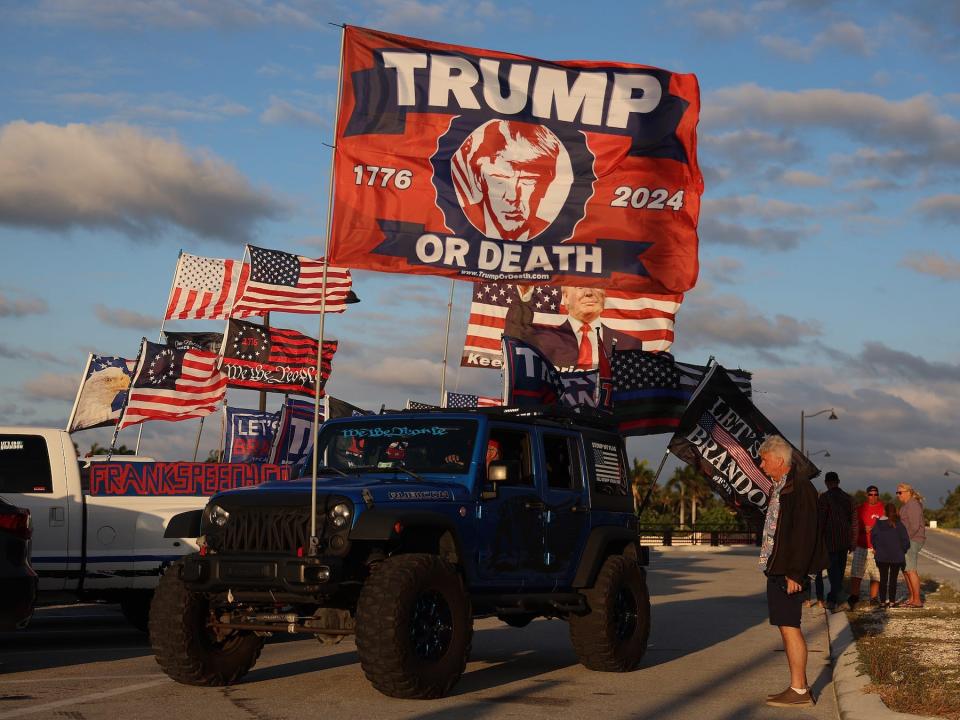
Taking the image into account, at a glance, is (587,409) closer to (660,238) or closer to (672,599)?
(660,238)

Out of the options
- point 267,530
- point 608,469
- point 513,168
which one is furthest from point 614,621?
point 513,168

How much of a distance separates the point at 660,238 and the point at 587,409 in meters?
2.15

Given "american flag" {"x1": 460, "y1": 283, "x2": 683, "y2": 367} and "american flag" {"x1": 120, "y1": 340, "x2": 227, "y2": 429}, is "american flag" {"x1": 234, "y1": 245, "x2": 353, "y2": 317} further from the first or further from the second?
"american flag" {"x1": 460, "y1": 283, "x2": 683, "y2": 367}

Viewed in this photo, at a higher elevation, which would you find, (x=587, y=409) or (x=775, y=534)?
(x=587, y=409)

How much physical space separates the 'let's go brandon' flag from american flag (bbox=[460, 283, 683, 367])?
62.9ft

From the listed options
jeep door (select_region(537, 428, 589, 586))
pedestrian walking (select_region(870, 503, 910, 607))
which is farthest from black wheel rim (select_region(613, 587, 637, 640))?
pedestrian walking (select_region(870, 503, 910, 607))

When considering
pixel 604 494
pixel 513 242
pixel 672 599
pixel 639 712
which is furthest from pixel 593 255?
pixel 672 599

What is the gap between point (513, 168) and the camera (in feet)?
42.8

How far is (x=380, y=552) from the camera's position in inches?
387

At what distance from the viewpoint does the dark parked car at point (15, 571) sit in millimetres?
9734

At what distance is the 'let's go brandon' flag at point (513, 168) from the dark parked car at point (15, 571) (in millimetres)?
3541

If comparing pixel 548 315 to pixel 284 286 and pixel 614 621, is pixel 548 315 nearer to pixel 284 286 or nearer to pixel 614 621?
pixel 284 286

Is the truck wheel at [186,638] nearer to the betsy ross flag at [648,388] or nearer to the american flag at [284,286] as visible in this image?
the betsy ross flag at [648,388]

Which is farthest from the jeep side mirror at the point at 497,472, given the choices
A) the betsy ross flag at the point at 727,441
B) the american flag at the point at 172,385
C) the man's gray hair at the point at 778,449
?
the american flag at the point at 172,385
